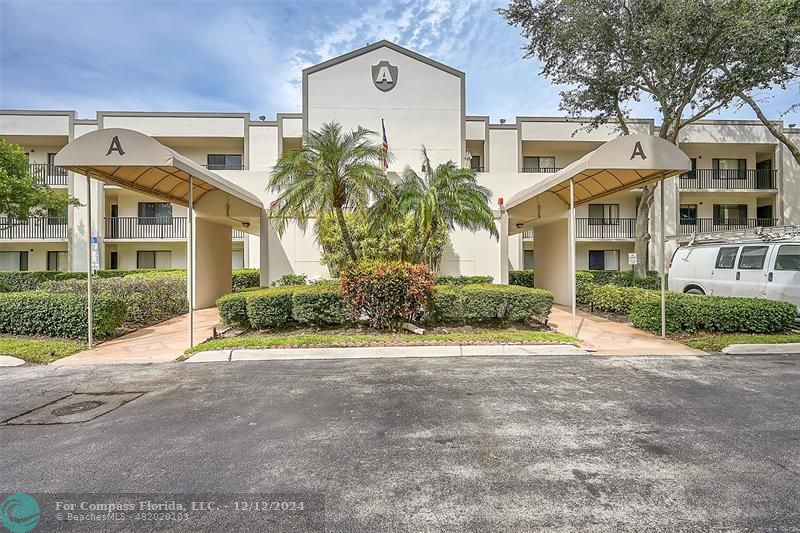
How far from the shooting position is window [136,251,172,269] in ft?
78.8

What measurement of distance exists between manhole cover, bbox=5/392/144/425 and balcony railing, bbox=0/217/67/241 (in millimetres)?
23078

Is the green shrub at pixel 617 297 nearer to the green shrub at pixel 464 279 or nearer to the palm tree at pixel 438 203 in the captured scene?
the green shrub at pixel 464 279

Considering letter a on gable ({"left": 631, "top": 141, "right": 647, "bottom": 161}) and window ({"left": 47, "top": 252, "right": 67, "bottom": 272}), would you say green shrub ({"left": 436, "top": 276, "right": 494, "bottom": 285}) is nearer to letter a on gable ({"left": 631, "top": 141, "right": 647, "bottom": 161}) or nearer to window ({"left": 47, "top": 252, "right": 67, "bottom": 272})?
letter a on gable ({"left": 631, "top": 141, "right": 647, "bottom": 161})

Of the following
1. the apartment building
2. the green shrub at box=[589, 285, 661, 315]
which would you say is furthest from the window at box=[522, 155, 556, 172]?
the green shrub at box=[589, 285, 661, 315]

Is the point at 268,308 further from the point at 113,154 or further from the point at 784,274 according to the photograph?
the point at 784,274

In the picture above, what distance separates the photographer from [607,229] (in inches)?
930

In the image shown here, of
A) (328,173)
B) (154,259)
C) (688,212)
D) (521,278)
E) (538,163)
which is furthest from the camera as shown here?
(538,163)

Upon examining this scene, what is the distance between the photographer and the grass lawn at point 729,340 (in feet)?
24.8

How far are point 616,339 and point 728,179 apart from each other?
2327cm

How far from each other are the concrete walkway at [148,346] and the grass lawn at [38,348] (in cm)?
22

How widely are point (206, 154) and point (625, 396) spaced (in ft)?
87.7

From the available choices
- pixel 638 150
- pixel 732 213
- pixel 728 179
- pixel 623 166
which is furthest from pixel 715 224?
pixel 623 166

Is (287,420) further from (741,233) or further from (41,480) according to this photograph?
(741,233)

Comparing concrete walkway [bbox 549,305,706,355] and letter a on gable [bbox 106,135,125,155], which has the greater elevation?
letter a on gable [bbox 106,135,125,155]
